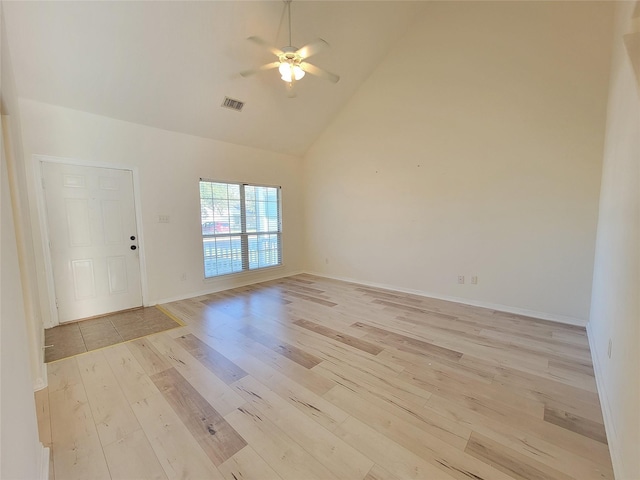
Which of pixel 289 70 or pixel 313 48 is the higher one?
pixel 313 48

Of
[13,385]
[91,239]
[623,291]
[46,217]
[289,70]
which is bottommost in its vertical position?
[13,385]

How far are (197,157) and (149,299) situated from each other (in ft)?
7.74

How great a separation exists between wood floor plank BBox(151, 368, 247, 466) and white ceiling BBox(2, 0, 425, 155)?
333 centimetres

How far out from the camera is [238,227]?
5.09 metres

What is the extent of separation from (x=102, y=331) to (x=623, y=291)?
473 cm

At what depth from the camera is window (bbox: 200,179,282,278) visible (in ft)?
15.4

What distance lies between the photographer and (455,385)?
2084mm

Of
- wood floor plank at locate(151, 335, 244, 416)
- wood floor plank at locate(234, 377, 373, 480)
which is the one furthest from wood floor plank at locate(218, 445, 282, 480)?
wood floor plank at locate(151, 335, 244, 416)

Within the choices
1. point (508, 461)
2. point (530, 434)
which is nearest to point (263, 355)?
point (508, 461)

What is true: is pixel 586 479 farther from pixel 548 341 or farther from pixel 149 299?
pixel 149 299

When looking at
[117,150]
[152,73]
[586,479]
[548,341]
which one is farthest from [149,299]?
[548,341]

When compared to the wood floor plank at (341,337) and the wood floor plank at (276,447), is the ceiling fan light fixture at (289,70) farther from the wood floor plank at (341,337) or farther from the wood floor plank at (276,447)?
the wood floor plank at (276,447)

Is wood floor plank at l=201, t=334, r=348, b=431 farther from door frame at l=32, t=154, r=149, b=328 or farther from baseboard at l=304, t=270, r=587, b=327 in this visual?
baseboard at l=304, t=270, r=587, b=327

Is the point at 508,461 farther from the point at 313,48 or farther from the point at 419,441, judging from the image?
the point at 313,48
